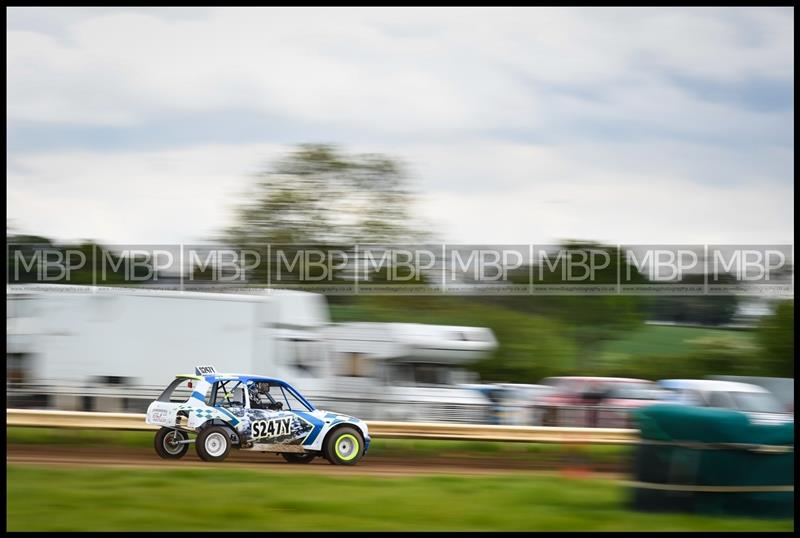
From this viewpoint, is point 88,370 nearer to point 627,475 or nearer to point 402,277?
point 402,277

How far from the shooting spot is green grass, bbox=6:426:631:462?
52.4 feet

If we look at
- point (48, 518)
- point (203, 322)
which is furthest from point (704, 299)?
point (48, 518)

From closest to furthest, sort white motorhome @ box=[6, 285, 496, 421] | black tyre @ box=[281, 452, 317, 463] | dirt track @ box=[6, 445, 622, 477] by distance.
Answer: dirt track @ box=[6, 445, 622, 477], black tyre @ box=[281, 452, 317, 463], white motorhome @ box=[6, 285, 496, 421]

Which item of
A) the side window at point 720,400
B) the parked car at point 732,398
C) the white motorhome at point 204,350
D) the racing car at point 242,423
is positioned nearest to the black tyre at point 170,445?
the racing car at point 242,423

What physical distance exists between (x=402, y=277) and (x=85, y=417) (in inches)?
360

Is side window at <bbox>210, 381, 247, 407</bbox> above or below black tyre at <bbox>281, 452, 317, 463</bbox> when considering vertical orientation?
above

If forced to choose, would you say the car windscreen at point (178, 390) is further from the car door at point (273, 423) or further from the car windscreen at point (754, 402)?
the car windscreen at point (754, 402)

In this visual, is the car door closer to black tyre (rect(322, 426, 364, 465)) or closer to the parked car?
black tyre (rect(322, 426, 364, 465))

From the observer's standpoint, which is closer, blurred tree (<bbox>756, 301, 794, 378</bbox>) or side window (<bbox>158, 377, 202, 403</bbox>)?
side window (<bbox>158, 377, 202, 403</bbox>)

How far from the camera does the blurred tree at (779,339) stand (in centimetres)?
2267

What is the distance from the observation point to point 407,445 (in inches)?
661

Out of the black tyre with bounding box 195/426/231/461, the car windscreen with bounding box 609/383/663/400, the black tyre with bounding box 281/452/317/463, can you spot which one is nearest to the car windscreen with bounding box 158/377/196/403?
the black tyre with bounding box 195/426/231/461

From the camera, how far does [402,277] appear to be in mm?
22391

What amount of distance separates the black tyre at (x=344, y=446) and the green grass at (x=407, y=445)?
92.4 inches
